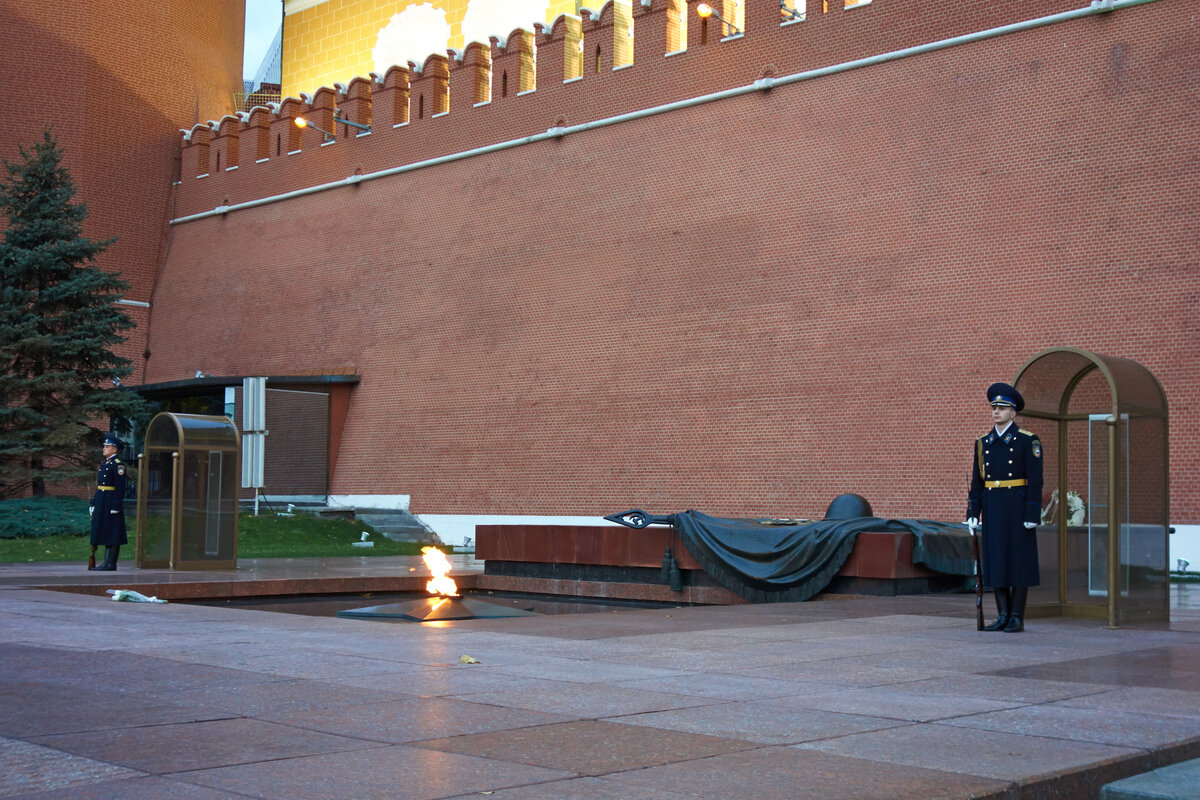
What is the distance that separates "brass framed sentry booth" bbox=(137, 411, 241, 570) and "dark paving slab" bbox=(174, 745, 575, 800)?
1158cm

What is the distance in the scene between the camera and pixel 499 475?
2158cm

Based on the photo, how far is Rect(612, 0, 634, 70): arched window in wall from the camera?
70.0 ft

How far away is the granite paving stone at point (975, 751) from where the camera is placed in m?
3.42

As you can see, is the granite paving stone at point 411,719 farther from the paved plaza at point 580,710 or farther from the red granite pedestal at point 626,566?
the red granite pedestal at point 626,566

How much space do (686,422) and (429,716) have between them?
15.1 metres

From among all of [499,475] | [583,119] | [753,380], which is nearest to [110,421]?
[499,475]

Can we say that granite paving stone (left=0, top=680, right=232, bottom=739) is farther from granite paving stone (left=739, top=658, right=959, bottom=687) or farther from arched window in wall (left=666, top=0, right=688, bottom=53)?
arched window in wall (left=666, top=0, right=688, bottom=53)

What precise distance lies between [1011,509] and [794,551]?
12.1 feet

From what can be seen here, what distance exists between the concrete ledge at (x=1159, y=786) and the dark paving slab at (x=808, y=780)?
43 centimetres

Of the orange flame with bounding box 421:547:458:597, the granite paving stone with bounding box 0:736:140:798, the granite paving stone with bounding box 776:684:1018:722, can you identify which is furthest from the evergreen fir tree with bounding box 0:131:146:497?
the granite paving stone with bounding box 776:684:1018:722

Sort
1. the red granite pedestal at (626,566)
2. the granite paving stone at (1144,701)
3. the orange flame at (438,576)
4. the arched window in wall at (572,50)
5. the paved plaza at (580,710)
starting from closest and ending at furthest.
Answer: the paved plaza at (580,710)
the granite paving stone at (1144,701)
the orange flame at (438,576)
the red granite pedestal at (626,566)
the arched window in wall at (572,50)

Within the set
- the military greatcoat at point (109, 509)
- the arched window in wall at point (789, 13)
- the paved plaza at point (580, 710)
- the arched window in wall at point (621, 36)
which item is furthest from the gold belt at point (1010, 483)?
the arched window in wall at point (621, 36)

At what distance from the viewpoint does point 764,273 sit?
60.7 ft

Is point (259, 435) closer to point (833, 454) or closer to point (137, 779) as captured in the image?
point (833, 454)
